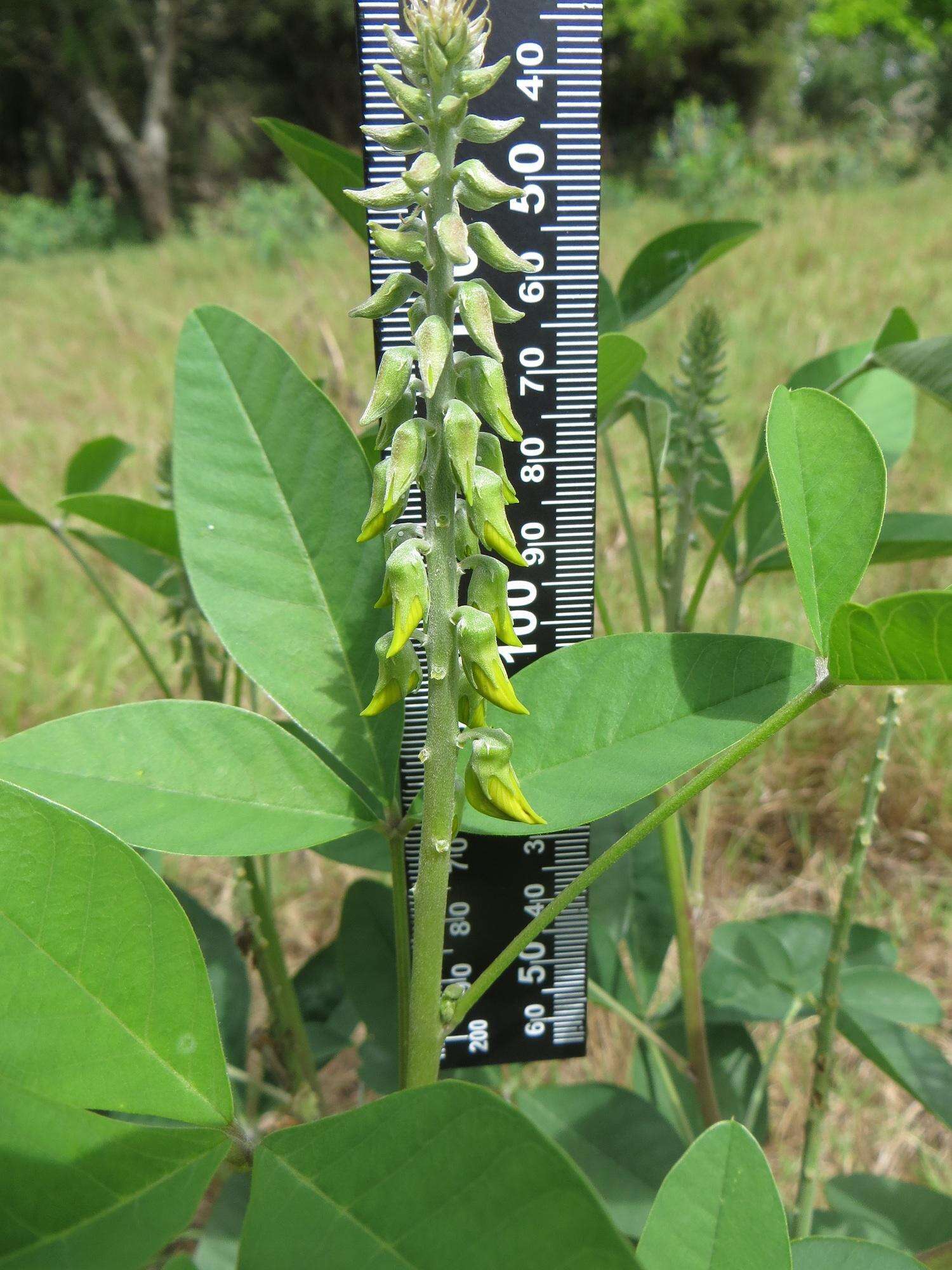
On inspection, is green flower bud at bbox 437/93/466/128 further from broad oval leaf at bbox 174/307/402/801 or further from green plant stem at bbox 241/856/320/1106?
green plant stem at bbox 241/856/320/1106

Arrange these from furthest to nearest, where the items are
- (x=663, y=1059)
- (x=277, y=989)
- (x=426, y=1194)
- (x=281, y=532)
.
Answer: (x=663, y=1059) → (x=277, y=989) → (x=281, y=532) → (x=426, y=1194)

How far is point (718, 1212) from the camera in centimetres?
57

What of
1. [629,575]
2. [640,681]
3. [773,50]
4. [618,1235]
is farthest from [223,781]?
[773,50]

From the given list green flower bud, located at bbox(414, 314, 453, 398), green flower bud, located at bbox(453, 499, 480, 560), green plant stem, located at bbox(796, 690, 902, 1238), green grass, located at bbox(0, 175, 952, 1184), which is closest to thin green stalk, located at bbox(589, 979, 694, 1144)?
green plant stem, located at bbox(796, 690, 902, 1238)

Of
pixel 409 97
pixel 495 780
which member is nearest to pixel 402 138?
pixel 409 97

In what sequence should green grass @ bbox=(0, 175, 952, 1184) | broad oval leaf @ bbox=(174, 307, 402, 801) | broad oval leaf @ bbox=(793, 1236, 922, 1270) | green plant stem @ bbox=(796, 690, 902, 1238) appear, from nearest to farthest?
1. broad oval leaf @ bbox=(793, 1236, 922, 1270)
2. broad oval leaf @ bbox=(174, 307, 402, 801)
3. green plant stem @ bbox=(796, 690, 902, 1238)
4. green grass @ bbox=(0, 175, 952, 1184)

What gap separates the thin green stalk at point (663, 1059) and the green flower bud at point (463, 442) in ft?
2.46

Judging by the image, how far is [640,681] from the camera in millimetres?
696

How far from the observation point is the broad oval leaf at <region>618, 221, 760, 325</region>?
111 centimetres

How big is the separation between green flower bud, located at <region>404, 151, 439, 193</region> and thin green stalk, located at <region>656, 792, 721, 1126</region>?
681 mm

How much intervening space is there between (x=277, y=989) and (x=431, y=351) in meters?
0.77

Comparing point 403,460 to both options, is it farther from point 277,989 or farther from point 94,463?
point 94,463

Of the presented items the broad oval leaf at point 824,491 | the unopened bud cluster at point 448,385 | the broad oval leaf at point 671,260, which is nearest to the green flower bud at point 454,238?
the unopened bud cluster at point 448,385

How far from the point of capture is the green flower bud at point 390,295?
1.86 feet
